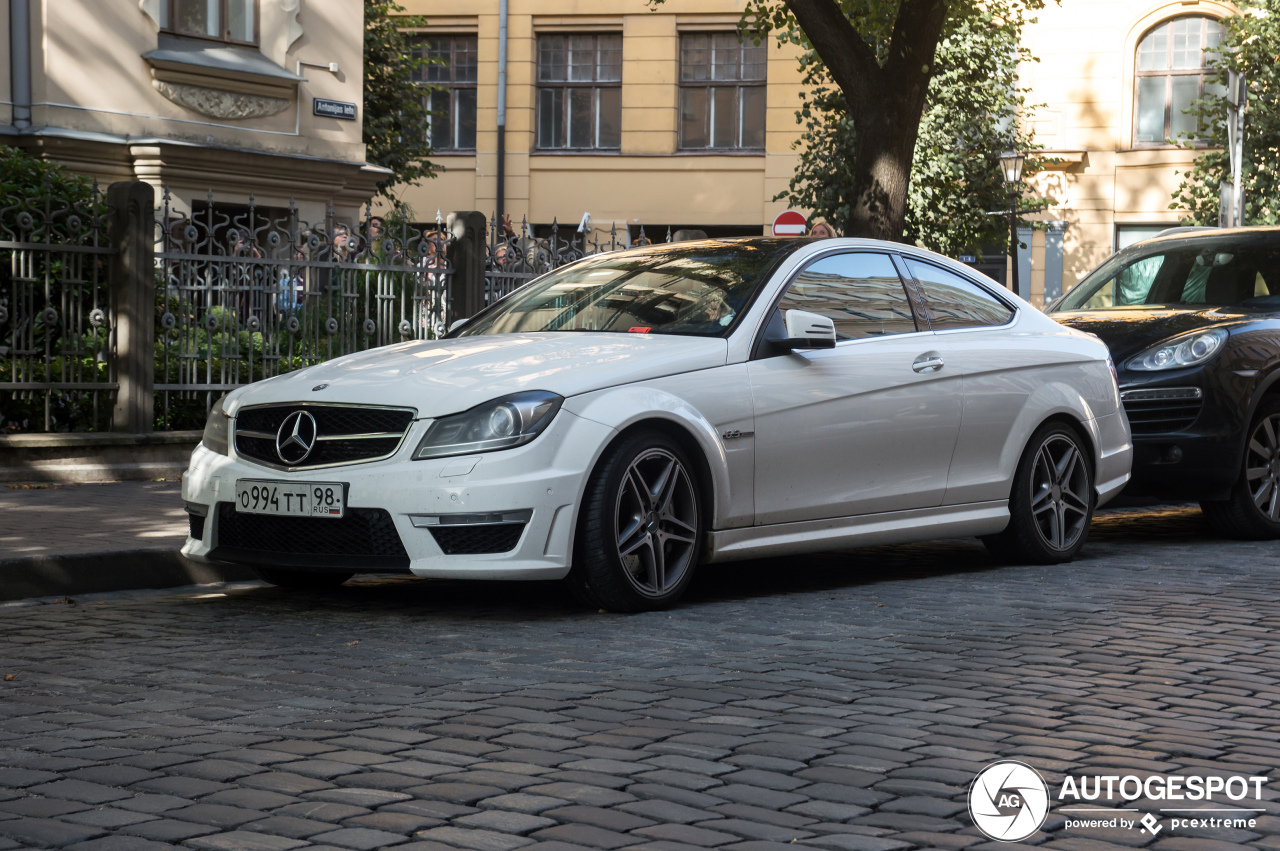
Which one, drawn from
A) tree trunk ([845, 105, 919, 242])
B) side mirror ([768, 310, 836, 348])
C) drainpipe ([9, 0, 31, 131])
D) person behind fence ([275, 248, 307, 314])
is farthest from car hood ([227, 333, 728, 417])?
drainpipe ([9, 0, 31, 131])

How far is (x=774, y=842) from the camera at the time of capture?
338 centimetres

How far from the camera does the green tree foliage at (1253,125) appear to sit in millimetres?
26609

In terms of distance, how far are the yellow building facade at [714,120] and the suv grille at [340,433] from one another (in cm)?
2594

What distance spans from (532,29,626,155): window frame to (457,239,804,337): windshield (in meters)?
25.8

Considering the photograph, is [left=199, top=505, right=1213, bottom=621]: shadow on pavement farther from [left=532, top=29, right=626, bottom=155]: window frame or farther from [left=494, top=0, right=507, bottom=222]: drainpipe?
[left=494, top=0, right=507, bottom=222]: drainpipe

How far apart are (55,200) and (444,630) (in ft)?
21.0

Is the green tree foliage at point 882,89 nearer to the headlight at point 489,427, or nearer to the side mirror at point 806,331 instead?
the side mirror at point 806,331

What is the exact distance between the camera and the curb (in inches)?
266

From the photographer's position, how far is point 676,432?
632 cm

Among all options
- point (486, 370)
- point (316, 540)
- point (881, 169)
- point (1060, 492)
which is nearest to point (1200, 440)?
point (1060, 492)

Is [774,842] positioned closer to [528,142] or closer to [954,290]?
[954,290]

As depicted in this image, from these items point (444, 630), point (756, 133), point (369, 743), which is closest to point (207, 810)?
point (369, 743)

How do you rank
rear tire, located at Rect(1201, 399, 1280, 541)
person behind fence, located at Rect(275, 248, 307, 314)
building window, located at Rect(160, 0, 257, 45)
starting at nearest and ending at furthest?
rear tire, located at Rect(1201, 399, 1280, 541), person behind fence, located at Rect(275, 248, 307, 314), building window, located at Rect(160, 0, 257, 45)

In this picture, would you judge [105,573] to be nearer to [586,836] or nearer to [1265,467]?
[586,836]
